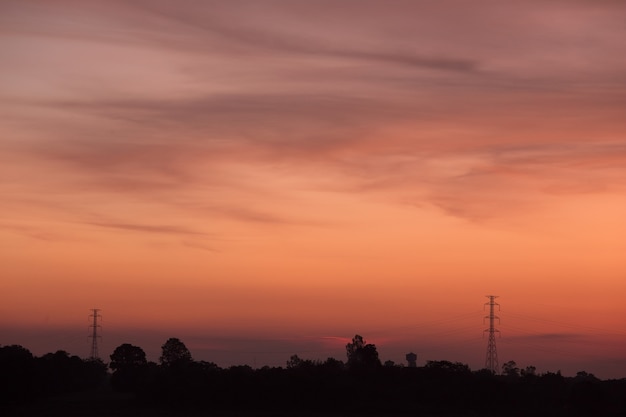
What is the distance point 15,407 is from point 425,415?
75727 millimetres

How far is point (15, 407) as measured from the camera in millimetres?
192625

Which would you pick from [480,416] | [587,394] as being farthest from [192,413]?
[587,394]

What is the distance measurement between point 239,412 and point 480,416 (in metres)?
44.6

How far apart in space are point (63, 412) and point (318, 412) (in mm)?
49466

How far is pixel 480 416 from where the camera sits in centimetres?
18925

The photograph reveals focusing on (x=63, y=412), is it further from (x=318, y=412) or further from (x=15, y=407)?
(x=318, y=412)

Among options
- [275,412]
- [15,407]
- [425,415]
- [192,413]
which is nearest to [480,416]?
[425,415]

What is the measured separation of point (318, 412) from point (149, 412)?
107 ft

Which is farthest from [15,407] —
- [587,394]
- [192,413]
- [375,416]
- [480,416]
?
[587,394]

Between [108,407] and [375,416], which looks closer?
[375,416]

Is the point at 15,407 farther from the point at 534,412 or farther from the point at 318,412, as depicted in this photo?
the point at 534,412

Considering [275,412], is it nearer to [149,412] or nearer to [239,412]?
[239,412]

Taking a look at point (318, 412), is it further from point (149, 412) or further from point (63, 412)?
point (63, 412)

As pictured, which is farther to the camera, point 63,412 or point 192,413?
point 192,413
